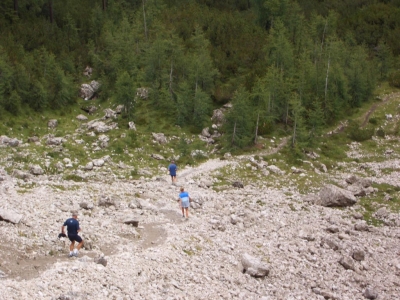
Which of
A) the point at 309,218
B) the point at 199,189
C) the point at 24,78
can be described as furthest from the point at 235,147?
the point at 24,78

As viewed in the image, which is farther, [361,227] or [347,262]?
[361,227]

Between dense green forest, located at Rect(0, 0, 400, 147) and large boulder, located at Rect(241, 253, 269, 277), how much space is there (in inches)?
1020

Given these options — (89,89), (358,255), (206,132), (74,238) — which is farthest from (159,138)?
(358,255)

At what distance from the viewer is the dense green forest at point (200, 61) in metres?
52.8

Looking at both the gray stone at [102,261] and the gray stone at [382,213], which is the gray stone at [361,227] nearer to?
the gray stone at [382,213]

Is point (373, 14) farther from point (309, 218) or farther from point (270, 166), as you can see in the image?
point (309, 218)

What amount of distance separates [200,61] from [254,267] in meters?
39.5

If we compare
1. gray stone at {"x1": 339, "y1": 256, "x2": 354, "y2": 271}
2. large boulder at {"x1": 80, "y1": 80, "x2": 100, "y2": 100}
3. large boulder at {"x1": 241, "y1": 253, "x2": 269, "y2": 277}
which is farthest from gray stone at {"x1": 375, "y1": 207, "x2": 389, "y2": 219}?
large boulder at {"x1": 80, "y1": 80, "x2": 100, "y2": 100}

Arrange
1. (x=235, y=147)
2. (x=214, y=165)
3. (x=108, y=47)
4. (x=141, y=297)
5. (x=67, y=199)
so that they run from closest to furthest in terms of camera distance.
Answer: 1. (x=141, y=297)
2. (x=67, y=199)
3. (x=214, y=165)
4. (x=235, y=147)
5. (x=108, y=47)

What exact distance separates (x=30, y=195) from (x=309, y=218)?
1998 cm

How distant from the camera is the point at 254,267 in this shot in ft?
72.6

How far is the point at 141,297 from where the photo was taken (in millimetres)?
18109

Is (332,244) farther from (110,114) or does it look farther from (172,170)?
(110,114)

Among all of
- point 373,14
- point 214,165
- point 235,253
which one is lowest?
point 214,165
